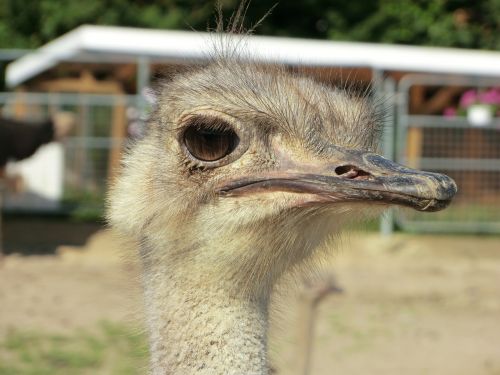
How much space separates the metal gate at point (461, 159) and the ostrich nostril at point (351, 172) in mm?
9418

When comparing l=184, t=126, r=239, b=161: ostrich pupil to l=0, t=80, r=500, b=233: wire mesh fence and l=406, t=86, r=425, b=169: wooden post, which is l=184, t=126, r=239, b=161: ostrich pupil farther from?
l=406, t=86, r=425, b=169: wooden post

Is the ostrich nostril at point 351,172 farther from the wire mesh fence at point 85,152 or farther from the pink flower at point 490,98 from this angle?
the wire mesh fence at point 85,152

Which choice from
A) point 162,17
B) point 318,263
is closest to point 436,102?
point 162,17

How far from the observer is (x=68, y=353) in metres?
5.66

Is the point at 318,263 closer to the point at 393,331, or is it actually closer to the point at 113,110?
the point at 393,331

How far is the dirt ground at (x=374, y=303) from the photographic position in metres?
5.88

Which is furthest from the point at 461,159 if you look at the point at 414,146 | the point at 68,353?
the point at 68,353

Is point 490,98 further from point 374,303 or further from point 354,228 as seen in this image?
point 354,228

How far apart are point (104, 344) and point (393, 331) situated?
2.12m

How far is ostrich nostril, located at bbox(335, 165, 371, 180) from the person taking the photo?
1.75 meters

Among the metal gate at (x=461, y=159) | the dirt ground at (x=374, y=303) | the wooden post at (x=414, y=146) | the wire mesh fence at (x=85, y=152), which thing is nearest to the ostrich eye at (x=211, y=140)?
the dirt ground at (x=374, y=303)

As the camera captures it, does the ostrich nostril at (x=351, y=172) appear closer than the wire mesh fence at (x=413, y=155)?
Yes

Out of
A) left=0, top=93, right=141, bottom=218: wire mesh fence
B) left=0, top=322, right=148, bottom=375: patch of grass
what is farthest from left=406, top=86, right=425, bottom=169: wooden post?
left=0, top=322, right=148, bottom=375: patch of grass

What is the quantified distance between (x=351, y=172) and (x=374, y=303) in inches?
232
